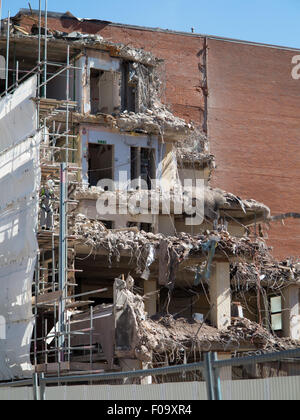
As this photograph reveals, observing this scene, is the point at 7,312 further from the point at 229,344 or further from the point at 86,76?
the point at 86,76

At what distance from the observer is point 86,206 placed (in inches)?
1300

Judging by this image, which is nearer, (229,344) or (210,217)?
(229,344)

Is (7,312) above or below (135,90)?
below

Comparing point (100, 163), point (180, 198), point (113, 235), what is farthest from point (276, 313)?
point (113, 235)

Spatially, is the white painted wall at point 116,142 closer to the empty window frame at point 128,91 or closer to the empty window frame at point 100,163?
the empty window frame at point 100,163

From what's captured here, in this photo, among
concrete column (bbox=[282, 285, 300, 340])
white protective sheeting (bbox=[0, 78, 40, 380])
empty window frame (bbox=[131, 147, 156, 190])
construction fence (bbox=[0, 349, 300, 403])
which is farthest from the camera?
empty window frame (bbox=[131, 147, 156, 190])

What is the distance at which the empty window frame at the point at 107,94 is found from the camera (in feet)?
116

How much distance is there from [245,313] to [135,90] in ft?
35.9

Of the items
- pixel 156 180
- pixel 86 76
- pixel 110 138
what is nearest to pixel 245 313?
pixel 156 180

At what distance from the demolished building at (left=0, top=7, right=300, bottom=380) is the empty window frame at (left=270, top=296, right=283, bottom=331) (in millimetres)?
58

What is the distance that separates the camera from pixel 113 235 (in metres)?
Answer: 30.2

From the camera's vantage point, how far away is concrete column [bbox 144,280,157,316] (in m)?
31.4

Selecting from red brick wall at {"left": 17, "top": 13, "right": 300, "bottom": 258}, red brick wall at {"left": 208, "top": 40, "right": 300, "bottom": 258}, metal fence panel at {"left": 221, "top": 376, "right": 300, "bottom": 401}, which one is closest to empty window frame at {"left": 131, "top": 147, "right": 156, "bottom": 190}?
red brick wall at {"left": 17, "top": 13, "right": 300, "bottom": 258}

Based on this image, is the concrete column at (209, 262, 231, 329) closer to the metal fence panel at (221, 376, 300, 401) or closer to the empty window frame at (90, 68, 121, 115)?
the empty window frame at (90, 68, 121, 115)
